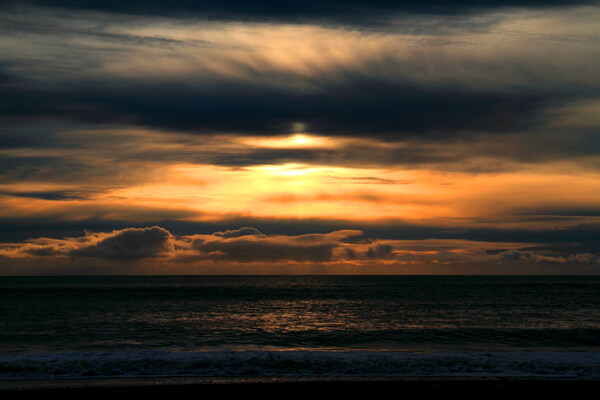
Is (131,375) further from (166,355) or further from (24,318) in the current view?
(24,318)

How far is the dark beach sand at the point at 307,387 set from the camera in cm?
1711

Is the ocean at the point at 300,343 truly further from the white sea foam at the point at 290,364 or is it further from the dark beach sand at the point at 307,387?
the dark beach sand at the point at 307,387

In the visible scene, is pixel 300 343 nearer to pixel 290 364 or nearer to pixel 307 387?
pixel 290 364

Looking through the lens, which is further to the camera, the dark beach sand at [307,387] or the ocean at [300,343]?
the ocean at [300,343]

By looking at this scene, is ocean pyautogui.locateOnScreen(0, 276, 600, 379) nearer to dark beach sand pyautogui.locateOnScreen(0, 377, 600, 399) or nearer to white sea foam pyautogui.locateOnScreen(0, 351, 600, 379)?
white sea foam pyautogui.locateOnScreen(0, 351, 600, 379)

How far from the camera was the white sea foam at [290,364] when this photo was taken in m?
20.9

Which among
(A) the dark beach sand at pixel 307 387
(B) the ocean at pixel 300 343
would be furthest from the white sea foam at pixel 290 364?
(A) the dark beach sand at pixel 307 387

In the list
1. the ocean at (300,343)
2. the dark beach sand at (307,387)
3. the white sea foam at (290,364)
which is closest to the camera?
the dark beach sand at (307,387)

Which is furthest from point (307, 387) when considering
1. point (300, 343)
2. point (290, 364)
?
point (300, 343)

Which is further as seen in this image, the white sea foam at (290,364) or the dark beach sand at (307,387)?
the white sea foam at (290,364)

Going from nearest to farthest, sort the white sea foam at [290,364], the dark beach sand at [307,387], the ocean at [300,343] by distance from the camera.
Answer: the dark beach sand at [307,387]
the white sea foam at [290,364]
the ocean at [300,343]

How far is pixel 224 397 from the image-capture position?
1673cm

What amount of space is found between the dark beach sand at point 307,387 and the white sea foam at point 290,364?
1290mm

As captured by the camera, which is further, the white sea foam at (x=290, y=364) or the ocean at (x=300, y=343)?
the ocean at (x=300, y=343)
